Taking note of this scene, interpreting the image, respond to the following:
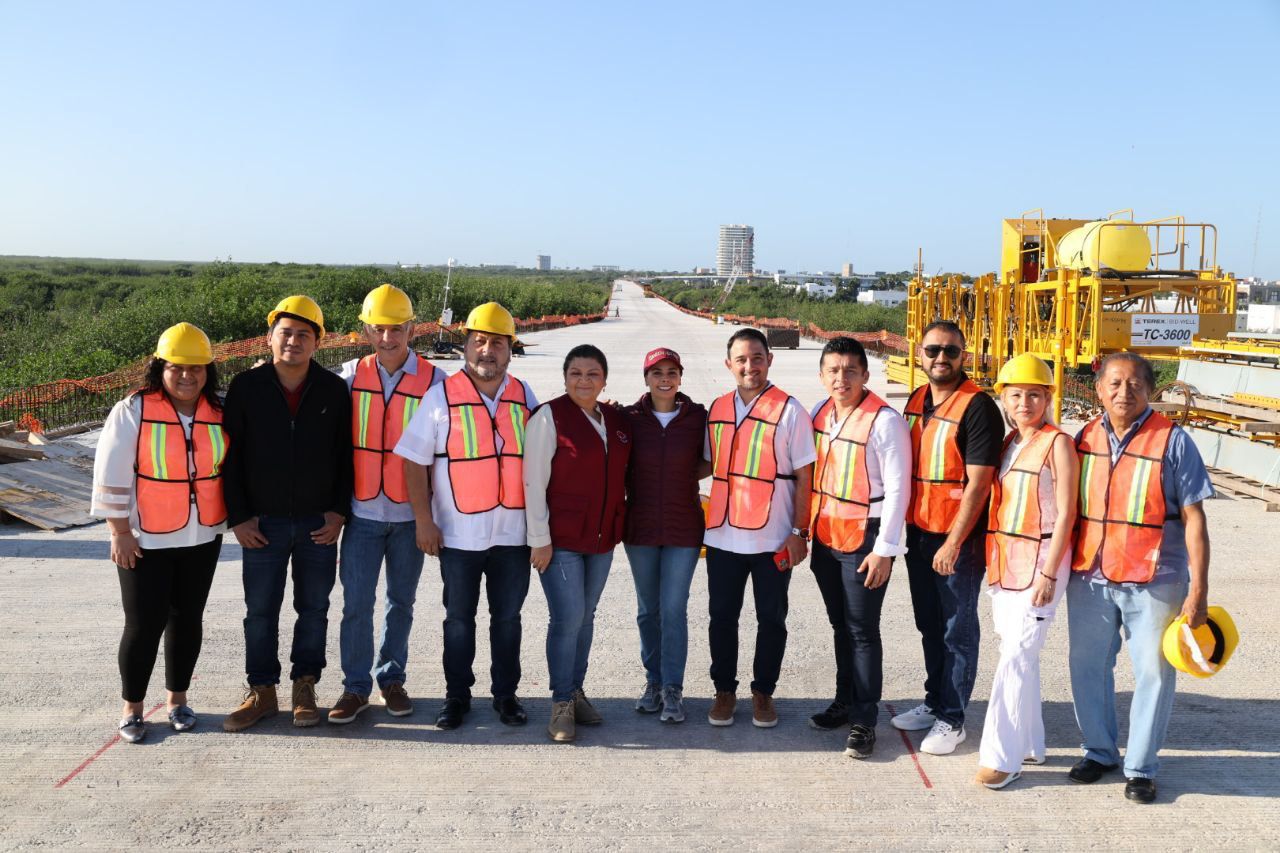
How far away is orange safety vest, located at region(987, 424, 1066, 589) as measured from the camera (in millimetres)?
4062

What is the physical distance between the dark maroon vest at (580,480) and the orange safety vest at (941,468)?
1347 mm

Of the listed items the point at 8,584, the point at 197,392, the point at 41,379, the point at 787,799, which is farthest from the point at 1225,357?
the point at 41,379

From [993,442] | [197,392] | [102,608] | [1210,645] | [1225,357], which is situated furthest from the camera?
[1225,357]

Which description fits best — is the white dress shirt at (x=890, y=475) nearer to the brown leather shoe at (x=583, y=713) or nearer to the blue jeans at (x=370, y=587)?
the brown leather shoe at (x=583, y=713)

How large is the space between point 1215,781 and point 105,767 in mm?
4724

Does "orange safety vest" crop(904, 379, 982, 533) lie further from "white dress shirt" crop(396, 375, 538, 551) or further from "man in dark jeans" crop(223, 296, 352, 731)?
"man in dark jeans" crop(223, 296, 352, 731)

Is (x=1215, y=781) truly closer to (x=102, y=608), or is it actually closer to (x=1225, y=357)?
(x=102, y=608)

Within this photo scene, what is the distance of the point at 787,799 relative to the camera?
4.04 metres

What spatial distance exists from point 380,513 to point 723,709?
6.11ft

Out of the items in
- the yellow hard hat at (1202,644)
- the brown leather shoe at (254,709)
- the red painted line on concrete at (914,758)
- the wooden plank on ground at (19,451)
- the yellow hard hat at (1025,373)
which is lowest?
the red painted line on concrete at (914,758)

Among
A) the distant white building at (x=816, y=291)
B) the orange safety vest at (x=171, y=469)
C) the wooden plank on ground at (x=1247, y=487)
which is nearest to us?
the orange safety vest at (x=171, y=469)

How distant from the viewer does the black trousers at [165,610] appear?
14.6 ft

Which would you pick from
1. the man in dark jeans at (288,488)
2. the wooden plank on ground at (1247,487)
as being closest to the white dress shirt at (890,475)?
the man in dark jeans at (288,488)

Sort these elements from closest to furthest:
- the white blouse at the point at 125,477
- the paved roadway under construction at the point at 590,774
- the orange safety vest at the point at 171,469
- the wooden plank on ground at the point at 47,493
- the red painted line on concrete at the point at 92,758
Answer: the paved roadway under construction at the point at 590,774
the red painted line on concrete at the point at 92,758
the white blouse at the point at 125,477
the orange safety vest at the point at 171,469
the wooden plank on ground at the point at 47,493
